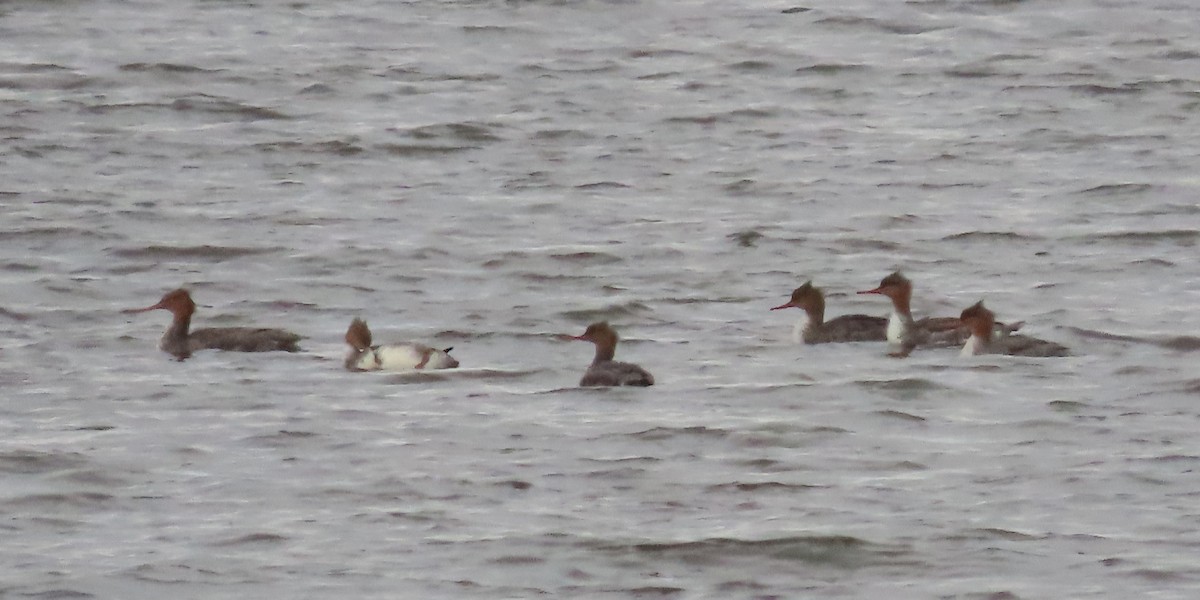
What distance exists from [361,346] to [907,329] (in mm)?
2914

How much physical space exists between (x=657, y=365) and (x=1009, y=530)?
3.72 m

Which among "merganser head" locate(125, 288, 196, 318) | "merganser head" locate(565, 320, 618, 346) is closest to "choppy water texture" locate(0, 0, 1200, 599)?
"merganser head" locate(565, 320, 618, 346)

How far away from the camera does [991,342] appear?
1387 cm

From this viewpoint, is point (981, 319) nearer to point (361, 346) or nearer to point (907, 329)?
point (907, 329)

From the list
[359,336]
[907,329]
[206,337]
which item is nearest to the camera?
[359,336]

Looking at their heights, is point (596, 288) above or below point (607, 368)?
below

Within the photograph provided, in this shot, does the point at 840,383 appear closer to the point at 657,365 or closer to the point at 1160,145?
the point at 657,365

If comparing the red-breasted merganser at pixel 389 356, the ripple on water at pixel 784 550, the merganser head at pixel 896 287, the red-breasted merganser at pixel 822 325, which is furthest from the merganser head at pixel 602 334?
the ripple on water at pixel 784 550

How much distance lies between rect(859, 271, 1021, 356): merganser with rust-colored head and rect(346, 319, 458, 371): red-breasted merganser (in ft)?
7.94

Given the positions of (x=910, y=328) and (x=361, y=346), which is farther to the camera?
(x=910, y=328)

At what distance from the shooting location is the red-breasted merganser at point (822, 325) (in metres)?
14.5

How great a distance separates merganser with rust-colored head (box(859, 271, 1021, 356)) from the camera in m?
14.4

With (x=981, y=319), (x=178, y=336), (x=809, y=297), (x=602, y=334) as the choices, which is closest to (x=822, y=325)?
(x=809, y=297)

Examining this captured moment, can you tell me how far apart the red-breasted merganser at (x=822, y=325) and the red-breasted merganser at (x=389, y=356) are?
202 centimetres
